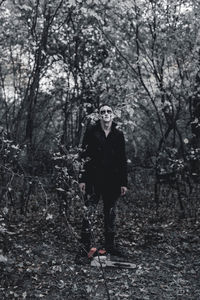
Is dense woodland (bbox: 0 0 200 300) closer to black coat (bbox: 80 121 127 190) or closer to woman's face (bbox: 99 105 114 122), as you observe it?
black coat (bbox: 80 121 127 190)

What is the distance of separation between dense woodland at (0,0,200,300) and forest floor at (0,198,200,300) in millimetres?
21

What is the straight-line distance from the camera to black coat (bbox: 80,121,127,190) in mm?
5137

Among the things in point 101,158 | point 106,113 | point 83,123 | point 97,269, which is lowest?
point 97,269

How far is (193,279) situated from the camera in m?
4.84

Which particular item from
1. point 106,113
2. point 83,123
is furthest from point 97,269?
point 83,123

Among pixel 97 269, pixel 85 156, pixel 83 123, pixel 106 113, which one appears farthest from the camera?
pixel 83 123

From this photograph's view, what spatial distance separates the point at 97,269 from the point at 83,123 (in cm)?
446

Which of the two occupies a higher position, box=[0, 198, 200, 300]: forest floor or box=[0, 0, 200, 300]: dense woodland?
box=[0, 0, 200, 300]: dense woodland

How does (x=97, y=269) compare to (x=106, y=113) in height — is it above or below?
below

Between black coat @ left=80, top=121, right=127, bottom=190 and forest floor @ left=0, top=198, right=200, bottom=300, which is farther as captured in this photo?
black coat @ left=80, top=121, right=127, bottom=190

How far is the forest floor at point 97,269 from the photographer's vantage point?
4207mm

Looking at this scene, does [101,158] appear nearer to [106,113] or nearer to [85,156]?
[85,156]

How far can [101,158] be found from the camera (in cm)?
514

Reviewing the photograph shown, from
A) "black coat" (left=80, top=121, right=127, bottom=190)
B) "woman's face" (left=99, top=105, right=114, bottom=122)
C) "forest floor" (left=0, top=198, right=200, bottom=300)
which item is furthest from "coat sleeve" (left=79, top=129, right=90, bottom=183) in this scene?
"forest floor" (left=0, top=198, right=200, bottom=300)
